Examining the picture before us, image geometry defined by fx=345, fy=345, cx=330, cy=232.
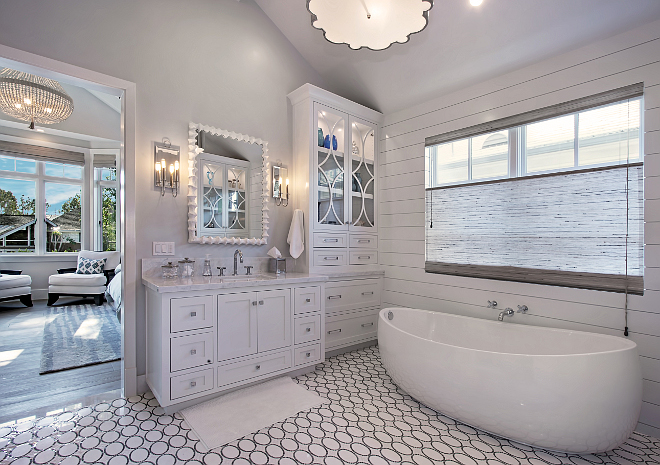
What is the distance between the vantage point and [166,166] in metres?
2.65

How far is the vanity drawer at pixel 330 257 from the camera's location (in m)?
3.28

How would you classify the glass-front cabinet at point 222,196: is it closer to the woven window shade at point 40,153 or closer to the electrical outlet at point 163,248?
the electrical outlet at point 163,248

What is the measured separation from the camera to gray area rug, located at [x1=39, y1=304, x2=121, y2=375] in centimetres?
304

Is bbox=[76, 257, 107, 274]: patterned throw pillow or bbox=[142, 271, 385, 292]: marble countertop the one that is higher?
bbox=[142, 271, 385, 292]: marble countertop

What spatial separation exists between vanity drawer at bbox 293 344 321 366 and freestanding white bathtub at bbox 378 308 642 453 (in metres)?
0.81

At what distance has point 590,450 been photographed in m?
1.74

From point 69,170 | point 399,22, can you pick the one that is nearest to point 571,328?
point 399,22

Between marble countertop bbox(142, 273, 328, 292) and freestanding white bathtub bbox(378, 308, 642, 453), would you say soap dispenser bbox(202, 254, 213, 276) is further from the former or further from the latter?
freestanding white bathtub bbox(378, 308, 642, 453)

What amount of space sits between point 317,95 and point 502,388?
2762 millimetres

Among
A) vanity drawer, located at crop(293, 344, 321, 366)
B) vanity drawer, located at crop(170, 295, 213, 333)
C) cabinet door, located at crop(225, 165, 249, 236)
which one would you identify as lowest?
vanity drawer, located at crop(293, 344, 321, 366)

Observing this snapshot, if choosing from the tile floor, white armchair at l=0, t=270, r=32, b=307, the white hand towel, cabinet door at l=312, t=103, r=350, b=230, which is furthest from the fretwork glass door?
white armchair at l=0, t=270, r=32, b=307

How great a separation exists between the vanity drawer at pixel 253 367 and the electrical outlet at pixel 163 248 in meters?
0.97

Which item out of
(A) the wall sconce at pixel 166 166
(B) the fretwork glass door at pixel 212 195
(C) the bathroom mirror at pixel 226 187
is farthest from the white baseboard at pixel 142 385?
(A) the wall sconce at pixel 166 166

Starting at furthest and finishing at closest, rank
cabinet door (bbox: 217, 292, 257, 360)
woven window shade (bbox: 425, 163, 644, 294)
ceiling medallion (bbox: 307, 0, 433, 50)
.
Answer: cabinet door (bbox: 217, 292, 257, 360)
woven window shade (bbox: 425, 163, 644, 294)
ceiling medallion (bbox: 307, 0, 433, 50)
